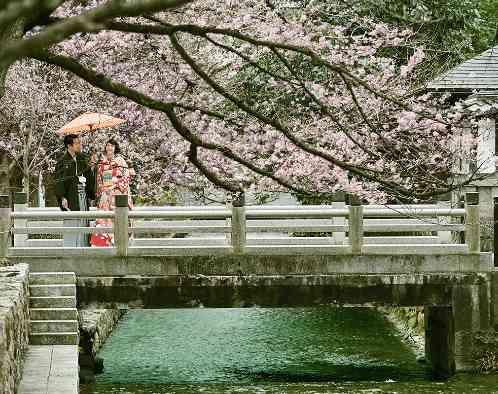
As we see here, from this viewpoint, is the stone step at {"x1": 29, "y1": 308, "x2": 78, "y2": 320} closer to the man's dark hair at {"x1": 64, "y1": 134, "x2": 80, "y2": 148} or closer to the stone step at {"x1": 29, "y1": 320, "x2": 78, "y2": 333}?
the stone step at {"x1": 29, "y1": 320, "x2": 78, "y2": 333}

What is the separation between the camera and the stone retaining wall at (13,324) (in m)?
8.55

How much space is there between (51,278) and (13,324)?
439 cm

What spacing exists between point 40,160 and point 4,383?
1515 centimetres

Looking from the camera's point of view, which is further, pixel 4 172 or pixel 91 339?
pixel 4 172

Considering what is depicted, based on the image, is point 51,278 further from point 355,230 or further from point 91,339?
point 355,230

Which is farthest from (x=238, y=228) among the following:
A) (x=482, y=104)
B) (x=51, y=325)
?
(x=482, y=104)

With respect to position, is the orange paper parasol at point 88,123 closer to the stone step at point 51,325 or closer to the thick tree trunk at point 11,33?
the stone step at point 51,325

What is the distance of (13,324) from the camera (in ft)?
32.3

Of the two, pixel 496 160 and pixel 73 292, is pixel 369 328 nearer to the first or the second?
pixel 496 160

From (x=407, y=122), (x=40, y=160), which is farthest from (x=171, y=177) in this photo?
(x=407, y=122)

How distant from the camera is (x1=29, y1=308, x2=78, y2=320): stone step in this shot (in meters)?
13.3

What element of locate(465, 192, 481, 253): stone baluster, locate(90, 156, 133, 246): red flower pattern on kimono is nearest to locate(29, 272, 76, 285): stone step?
locate(90, 156, 133, 246): red flower pattern on kimono

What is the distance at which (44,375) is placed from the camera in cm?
1076

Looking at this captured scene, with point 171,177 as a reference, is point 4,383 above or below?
below
